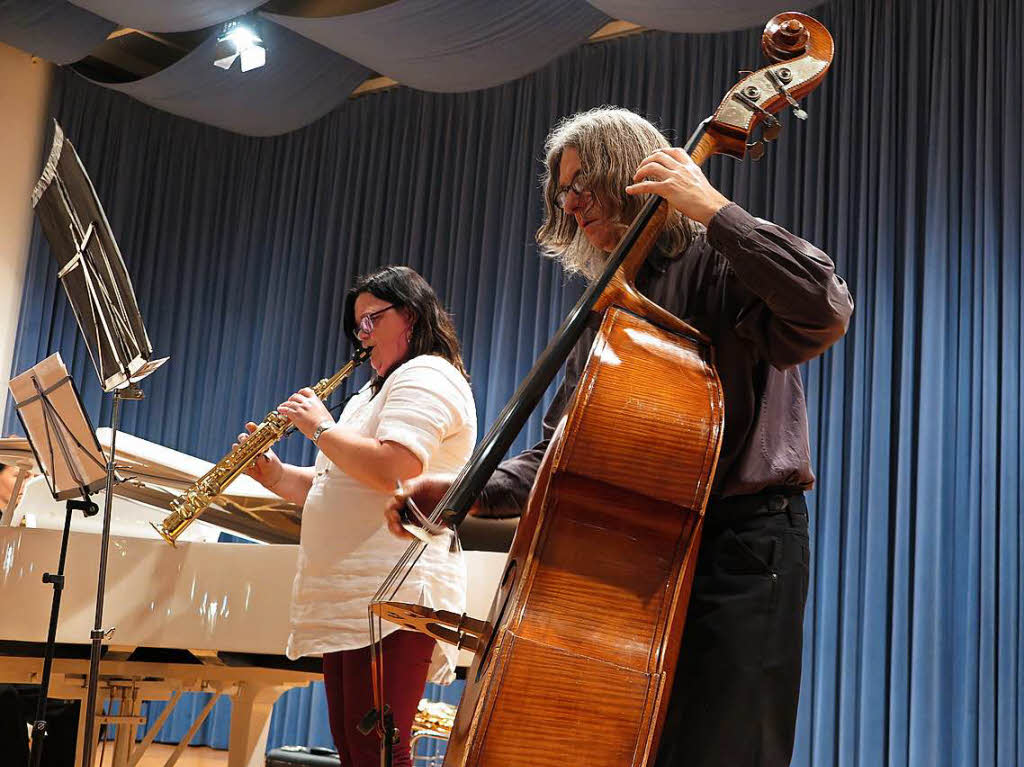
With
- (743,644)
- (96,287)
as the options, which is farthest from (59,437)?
(743,644)

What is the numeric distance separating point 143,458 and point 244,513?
367 millimetres

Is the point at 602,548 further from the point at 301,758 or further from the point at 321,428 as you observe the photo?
the point at 301,758

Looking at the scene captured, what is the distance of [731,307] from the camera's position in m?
1.44

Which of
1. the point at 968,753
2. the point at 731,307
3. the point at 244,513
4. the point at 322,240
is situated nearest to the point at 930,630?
the point at 968,753

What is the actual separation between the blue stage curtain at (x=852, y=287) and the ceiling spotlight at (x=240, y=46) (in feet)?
3.55

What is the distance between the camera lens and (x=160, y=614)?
2730mm

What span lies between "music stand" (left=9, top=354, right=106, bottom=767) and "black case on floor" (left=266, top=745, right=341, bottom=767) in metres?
1.83

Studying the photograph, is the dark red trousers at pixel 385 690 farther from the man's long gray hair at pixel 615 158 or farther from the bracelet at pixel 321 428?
the man's long gray hair at pixel 615 158

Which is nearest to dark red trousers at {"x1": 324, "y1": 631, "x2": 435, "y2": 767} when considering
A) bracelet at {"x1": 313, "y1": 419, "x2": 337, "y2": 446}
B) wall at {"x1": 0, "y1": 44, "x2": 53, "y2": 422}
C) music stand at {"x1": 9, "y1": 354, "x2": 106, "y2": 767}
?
bracelet at {"x1": 313, "y1": 419, "x2": 337, "y2": 446}

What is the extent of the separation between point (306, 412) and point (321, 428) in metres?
0.10

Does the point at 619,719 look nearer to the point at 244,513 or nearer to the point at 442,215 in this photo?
the point at 244,513

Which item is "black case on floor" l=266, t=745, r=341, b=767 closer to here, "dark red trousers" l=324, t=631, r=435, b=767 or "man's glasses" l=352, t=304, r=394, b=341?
"dark red trousers" l=324, t=631, r=435, b=767

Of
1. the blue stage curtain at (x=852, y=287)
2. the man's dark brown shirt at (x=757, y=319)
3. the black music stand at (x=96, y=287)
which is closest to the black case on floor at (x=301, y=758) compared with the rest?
the blue stage curtain at (x=852, y=287)

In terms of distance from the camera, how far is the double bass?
1175mm
